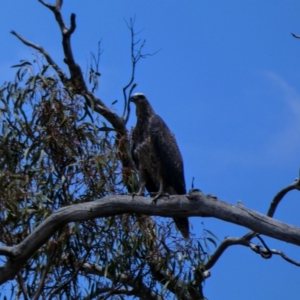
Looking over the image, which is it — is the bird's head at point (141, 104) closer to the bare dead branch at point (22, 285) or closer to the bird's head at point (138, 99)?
the bird's head at point (138, 99)

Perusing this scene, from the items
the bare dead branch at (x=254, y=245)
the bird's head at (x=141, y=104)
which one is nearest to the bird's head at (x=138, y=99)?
the bird's head at (x=141, y=104)

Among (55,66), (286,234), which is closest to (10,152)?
(55,66)

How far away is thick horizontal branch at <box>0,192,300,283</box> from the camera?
6.00 meters

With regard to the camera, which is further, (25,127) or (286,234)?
(25,127)

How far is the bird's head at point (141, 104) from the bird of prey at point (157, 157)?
0.05ft

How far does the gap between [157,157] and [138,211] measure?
1.00m

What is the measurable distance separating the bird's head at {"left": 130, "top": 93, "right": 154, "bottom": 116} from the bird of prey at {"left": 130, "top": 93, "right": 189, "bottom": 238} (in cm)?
1

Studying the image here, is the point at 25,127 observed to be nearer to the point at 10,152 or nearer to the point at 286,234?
the point at 10,152

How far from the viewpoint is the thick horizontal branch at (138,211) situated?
19.7ft

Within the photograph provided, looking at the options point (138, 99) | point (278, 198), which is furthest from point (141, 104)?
point (278, 198)

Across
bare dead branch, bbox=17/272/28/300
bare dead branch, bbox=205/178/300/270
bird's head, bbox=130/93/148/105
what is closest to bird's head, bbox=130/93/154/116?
bird's head, bbox=130/93/148/105

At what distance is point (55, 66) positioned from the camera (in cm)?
808

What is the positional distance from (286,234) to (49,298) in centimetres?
212

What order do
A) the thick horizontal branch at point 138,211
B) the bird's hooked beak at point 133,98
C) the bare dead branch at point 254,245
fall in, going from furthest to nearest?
the bird's hooked beak at point 133,98 → the bare dead branch at point 254,245 → the thick horizontal branch at point 138,211
